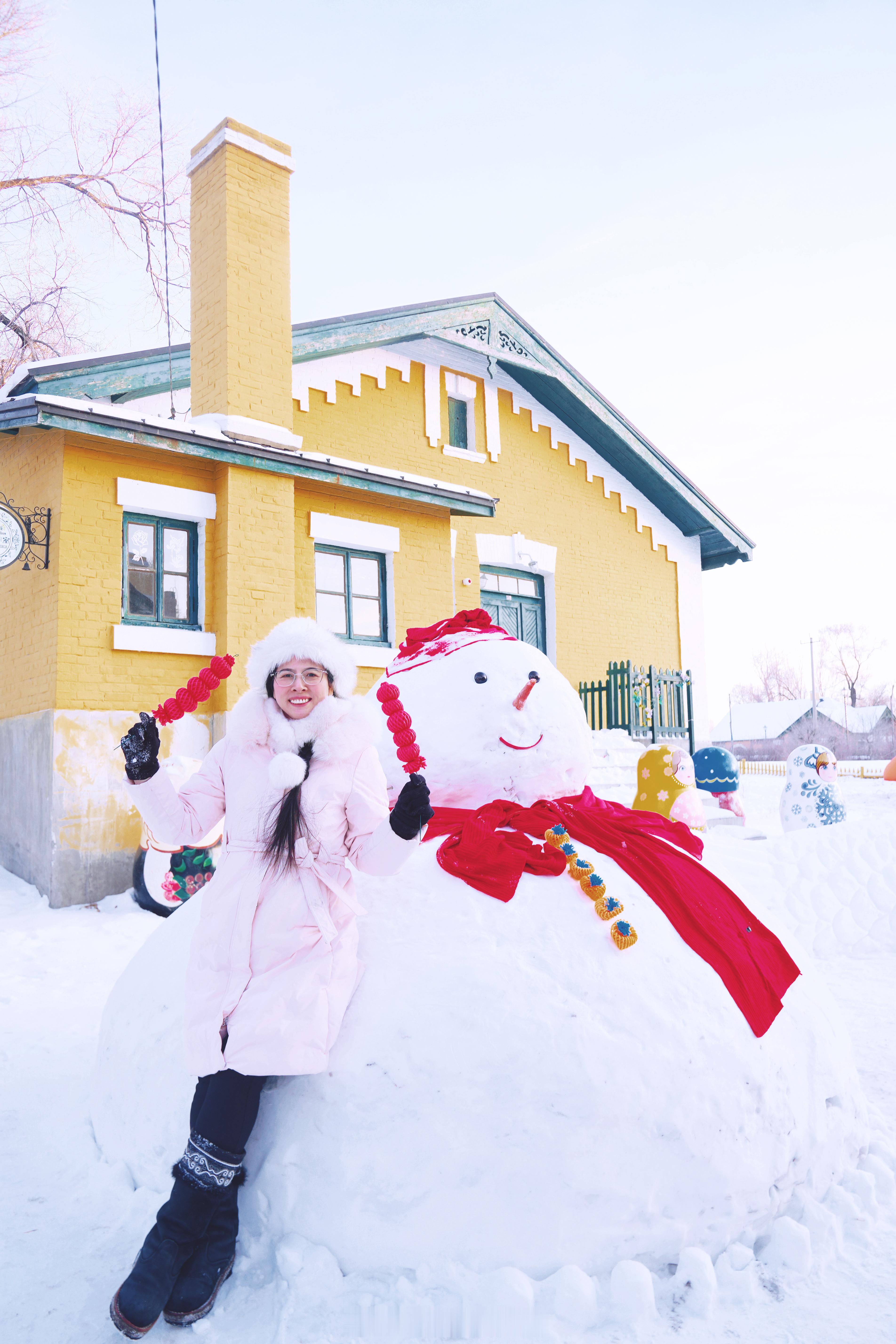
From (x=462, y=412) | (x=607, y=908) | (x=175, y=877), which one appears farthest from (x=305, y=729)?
(x=462, y=412)

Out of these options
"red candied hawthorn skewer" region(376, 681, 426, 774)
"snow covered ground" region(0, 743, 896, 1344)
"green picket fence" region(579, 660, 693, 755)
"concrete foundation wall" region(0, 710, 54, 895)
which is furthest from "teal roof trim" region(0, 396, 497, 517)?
"red candied hawthorn skewer" region(376, 681, 426, 774)

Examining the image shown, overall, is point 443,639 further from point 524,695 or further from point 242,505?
point 242,505

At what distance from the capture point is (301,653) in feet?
7.84

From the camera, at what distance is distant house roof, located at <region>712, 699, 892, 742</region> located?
47625mm

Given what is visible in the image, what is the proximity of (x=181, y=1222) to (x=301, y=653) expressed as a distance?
1.41 metres

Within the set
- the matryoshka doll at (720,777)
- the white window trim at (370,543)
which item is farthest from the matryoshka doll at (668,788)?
the white window trim at (370,543)

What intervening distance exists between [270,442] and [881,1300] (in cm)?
760

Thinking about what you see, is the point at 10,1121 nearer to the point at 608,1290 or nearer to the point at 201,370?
the point at 608,1290

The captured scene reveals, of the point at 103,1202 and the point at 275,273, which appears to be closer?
the point at 103,1202

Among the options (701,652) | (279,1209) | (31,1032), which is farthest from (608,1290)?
(701,652)

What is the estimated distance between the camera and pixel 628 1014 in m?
2.18

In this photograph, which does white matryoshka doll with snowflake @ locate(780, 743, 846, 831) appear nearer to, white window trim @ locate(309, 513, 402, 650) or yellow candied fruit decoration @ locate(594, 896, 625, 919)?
white window trim @ locate(309, 513, 402, 650)

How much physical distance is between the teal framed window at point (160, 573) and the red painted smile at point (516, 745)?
5.51m

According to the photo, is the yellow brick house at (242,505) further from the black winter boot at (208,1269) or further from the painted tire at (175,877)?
the black winter boot at (208,1269)
